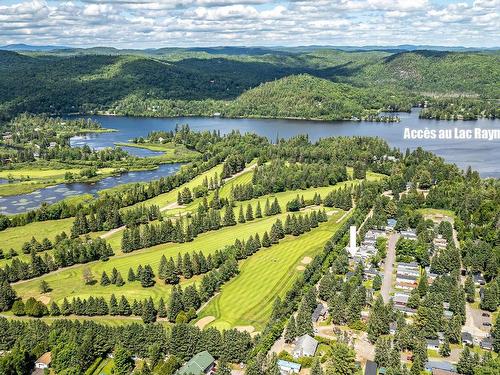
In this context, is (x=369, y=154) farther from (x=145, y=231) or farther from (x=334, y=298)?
(x=334, y=298)

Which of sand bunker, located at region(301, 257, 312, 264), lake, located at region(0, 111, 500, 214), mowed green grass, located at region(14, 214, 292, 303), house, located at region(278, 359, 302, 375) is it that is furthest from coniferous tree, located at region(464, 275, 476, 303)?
Result: lake, located at region(0, 111, 500, 214)

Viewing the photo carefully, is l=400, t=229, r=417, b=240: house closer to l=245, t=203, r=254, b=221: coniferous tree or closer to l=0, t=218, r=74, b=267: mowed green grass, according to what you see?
l=245, t=203, r=254, b=221: coniferous tree

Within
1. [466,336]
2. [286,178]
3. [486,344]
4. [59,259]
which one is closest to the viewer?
[486,344]

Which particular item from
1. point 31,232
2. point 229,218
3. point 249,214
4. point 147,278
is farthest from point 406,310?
point 31,232

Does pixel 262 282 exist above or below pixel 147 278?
below

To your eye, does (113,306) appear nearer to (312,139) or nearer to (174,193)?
(174,193)

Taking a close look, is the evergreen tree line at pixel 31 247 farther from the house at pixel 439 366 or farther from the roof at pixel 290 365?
the house at pixel 439 366
